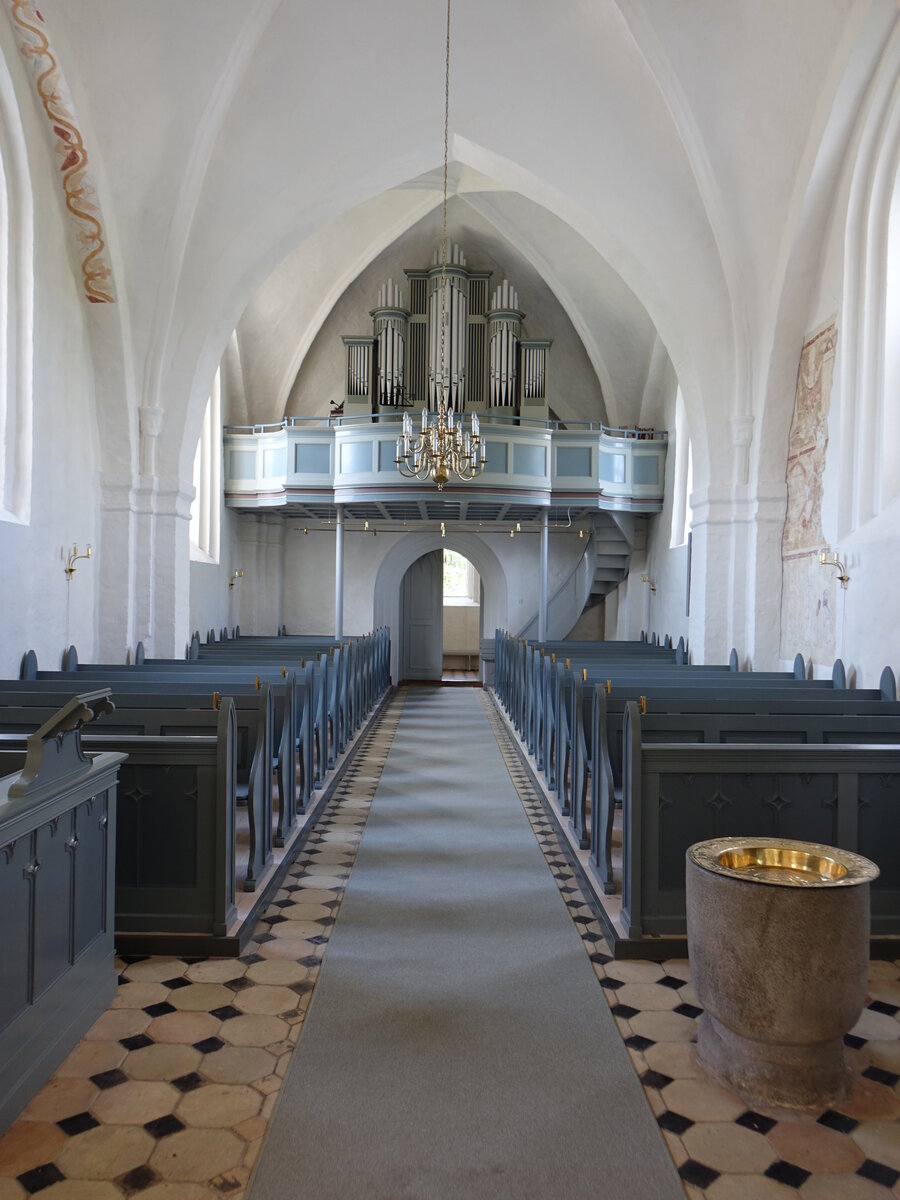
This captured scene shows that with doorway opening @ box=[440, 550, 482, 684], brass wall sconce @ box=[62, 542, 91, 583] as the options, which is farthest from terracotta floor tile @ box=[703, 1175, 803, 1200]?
doorway opening @ box=[440, 550, 482, 684]

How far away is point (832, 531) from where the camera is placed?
8875mm

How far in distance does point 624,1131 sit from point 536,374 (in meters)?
15.8

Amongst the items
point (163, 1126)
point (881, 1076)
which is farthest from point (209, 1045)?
point (881, 1076)

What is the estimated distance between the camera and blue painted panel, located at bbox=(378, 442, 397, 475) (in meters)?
15.0

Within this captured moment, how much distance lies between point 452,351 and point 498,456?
3.32 metres

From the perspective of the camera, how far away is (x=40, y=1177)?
8.96 feet

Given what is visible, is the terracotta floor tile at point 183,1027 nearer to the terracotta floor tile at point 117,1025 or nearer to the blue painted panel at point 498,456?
the terracotta floor tile at point 117,1025

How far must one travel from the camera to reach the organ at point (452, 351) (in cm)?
1723

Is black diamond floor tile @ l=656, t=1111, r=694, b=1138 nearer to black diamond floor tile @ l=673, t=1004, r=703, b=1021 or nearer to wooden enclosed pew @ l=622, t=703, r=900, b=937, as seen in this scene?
black diamond floor tile @ l=673, t=1004, r=703, b=1021

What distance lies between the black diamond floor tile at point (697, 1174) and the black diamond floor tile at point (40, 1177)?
1882 mm

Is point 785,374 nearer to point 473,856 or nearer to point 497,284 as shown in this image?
point 473,856

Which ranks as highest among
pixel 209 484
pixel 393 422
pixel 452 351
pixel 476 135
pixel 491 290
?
pixel 491 290

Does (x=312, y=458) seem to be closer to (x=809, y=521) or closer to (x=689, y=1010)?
(x=809, y=521)

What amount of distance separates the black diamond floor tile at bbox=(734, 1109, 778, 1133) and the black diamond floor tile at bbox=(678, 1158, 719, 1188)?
31cm
